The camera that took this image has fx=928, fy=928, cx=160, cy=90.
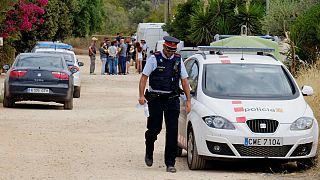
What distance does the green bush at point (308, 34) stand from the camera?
27.3 m

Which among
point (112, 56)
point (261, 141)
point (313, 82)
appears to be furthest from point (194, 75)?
point (112, 56)

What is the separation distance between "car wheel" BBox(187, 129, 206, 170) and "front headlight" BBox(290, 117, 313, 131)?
133 cm

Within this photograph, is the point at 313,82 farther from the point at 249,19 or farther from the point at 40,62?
the point at 249,19

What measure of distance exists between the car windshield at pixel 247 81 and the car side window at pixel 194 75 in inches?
7.5

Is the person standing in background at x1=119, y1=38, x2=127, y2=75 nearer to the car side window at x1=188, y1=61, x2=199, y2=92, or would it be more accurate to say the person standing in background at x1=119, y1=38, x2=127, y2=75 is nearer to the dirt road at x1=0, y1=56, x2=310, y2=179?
the dirt road at x1=0, y1=56, x2=310, y2=179

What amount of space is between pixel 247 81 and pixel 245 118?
136 centimetres

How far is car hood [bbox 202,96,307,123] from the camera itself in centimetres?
1252

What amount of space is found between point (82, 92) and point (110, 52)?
12215 millimetres

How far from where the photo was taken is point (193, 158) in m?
12.9

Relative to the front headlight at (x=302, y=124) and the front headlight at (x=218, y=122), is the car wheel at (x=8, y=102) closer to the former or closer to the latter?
the front headlight at (x=218, y=122)

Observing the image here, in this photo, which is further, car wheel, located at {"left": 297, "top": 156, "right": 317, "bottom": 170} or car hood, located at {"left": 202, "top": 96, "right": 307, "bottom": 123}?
car wheel, located at {"left": 297, "top": 156, "right": 317, "bottom": 170}

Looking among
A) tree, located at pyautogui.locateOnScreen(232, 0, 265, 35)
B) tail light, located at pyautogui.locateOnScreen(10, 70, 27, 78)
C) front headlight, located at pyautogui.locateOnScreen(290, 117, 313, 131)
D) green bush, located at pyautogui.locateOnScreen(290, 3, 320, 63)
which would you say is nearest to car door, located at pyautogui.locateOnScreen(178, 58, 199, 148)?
front headlight, located at pyautogui.locateOnScreen(290, 117, 313, 131)

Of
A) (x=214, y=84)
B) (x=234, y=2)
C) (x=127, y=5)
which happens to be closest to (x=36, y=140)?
(x=214, y=84)

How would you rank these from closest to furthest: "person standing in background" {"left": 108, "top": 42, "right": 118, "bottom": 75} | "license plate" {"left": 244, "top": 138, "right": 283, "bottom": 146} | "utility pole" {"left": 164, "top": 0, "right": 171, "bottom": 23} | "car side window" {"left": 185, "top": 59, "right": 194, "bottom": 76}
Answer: "license plate" {"left": 244, "top": 138, "right": 283, "bottom": 146} < "car side window" {"left": 185, "top": 59, "right": 194, "bottom": 76} < "person standing in background" {"left": 108, "top": 42, "right": 118, "bottom": 75} < "utility pole" {"left": 164, "top": 0, "right": 171, "bottom": 23}
